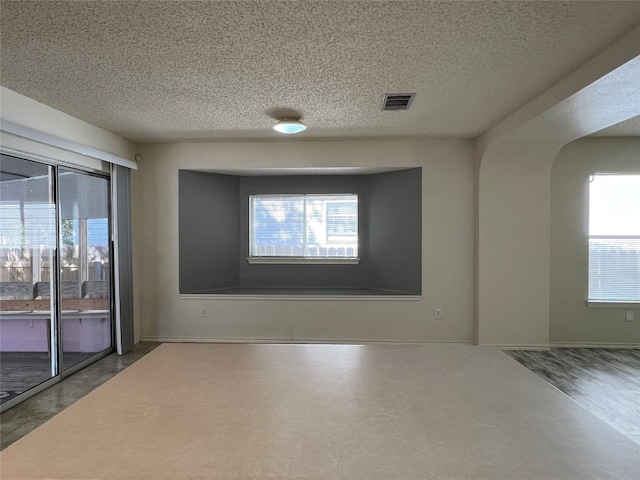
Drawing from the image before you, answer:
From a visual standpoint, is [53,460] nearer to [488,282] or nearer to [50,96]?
[50,96]

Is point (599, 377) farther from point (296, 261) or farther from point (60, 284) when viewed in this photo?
point (60, 284)

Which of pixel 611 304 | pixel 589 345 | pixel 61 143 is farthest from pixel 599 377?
pixel 61 143

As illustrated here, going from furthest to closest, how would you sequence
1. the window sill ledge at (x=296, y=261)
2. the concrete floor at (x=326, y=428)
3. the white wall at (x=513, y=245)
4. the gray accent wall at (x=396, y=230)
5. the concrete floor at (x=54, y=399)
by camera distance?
the window sill ledge at (x=296, y=261), the gray accent wall at (x=396, y=230), the white wall at (x=513, y=245), the concrete floor at (x=54, y=399), the concrete floor at (x=326, y=428)

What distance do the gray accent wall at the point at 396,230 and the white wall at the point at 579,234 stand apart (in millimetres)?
1521

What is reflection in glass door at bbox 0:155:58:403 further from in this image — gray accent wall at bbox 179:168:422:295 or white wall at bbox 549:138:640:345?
white wall at bbox 549:138:640:345

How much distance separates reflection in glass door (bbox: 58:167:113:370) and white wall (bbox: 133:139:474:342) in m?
0.47

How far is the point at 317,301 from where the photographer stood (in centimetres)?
423

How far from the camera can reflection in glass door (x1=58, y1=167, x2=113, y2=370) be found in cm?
326

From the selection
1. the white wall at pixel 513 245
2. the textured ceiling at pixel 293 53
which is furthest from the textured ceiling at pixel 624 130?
the textured ceiling at pixel 293 53

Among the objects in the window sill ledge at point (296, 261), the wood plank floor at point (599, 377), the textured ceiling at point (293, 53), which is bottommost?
the wood plank floor at point (599, 377)

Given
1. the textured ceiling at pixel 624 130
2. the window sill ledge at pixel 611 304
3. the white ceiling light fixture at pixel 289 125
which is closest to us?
the white ceiling light fixture at pixel 289 125

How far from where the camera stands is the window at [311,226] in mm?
4902

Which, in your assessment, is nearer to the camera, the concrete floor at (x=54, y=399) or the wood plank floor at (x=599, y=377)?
the concrete floor at (x=54, y=399)

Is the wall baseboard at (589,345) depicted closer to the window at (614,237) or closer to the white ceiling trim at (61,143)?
the window at (614,237)
